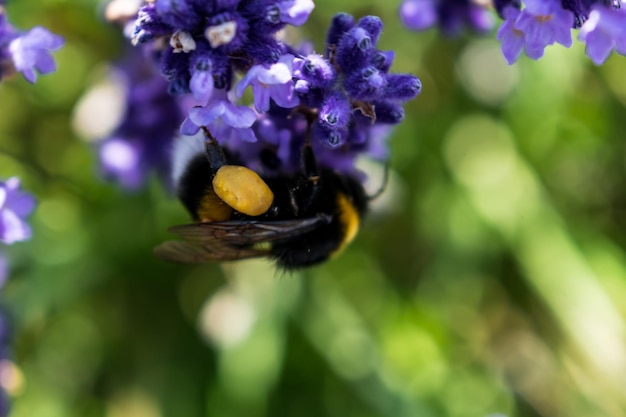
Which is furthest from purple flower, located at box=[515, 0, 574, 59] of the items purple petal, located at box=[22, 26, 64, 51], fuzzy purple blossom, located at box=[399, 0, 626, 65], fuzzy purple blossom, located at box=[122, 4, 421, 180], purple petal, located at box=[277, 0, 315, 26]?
purple petal, located at box=[22, 26, 64, 51]

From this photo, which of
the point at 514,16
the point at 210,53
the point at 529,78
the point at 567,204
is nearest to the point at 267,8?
the point at 210,53

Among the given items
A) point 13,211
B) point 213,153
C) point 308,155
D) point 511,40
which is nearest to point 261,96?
point 213,153

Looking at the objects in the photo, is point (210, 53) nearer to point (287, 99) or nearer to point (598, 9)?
point (287, 99)

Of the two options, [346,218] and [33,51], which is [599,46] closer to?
[346,218]

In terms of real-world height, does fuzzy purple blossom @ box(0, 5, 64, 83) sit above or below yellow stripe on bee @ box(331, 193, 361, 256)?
above

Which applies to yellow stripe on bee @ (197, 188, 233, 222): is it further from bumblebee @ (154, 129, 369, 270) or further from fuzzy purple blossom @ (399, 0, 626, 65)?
fuzzy purple blossom @ (399, 0, 626, 65)

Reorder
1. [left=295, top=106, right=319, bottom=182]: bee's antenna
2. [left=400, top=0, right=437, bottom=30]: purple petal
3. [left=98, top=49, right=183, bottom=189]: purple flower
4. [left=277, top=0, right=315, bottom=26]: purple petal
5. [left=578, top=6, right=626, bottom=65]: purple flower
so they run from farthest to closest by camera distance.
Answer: [left=98, top=49, right=183, bottom=189]: purple flower
[left=400, top=0, right=437, bottom=30]: purple petal
[left=295, top=106, right=319, bottom=182]: bee's antenna
[left=277, top=0, right=315, bottom=26]: purple petal
[left=578, top=6, right=626, bottom=65]: purple flower

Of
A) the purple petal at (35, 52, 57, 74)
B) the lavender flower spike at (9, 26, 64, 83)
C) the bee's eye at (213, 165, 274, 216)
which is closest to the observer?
the bee's eye at (213, 165, 274, 216)
